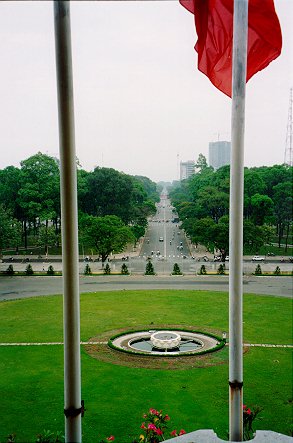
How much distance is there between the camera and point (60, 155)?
407cm

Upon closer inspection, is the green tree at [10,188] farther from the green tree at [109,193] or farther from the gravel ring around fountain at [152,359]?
the gravel ring around fountain at [152,359]

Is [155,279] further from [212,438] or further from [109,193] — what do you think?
[212,438]

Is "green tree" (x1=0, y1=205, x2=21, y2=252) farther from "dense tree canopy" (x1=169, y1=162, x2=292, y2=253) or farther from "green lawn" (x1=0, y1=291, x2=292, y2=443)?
"dense tree canopy" (x1=169, y1=162, x2=292, y2=253)

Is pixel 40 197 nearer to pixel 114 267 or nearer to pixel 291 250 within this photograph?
pixel 114 267

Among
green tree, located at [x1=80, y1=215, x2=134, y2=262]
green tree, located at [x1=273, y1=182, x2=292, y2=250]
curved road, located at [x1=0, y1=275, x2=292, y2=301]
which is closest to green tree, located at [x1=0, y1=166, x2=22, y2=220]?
green tree, located at [x1=80, y1=215, x2=134, y2=262]

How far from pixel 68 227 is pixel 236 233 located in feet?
5.99

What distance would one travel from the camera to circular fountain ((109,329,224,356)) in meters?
15.2

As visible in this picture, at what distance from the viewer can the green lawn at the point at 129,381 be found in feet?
32.8

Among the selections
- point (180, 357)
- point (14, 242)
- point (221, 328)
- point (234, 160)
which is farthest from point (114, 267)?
point (234, 160)

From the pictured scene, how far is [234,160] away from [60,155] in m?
1.86

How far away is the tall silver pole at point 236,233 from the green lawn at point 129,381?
517 centimetres

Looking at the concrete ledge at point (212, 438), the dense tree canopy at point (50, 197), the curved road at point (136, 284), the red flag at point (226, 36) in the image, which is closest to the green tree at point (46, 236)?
the dense tree canopy at point (50, 197)

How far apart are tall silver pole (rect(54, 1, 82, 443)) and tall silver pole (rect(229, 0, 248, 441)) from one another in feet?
5.53

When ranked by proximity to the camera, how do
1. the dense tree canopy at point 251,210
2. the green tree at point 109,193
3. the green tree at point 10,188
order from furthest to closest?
the green tree at point 109,193, the green tree at point 10,188, the dense tree canopy at point 251,210
